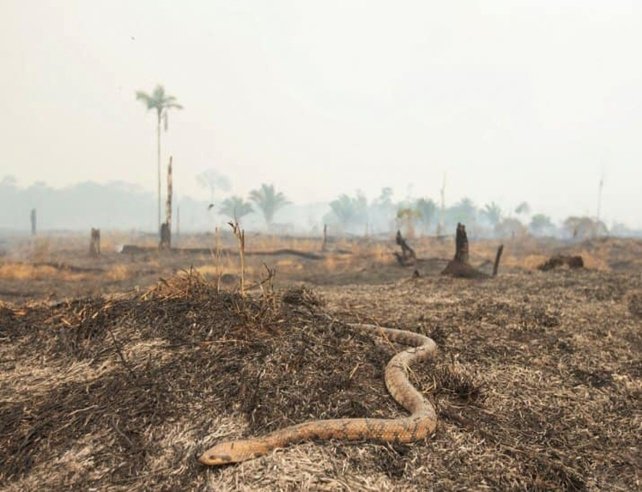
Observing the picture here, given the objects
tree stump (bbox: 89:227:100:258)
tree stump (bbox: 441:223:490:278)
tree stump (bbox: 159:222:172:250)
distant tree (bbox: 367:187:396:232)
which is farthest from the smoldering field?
distant tree (bbox: 367:187:396:232)

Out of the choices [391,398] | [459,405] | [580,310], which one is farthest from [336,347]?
[580,310]

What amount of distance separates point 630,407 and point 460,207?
13377 cm

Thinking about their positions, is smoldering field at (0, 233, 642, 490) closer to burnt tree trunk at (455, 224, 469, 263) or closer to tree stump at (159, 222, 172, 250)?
burnt tree trunk at (455, 224, 469, 263)

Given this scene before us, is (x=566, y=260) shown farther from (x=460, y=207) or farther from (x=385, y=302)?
(x=460, y=207)

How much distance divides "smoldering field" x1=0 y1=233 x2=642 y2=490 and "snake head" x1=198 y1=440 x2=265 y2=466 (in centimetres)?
7

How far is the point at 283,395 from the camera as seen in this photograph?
4.02 m

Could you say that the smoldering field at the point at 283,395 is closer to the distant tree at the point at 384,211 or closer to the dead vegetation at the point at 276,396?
the dead vegetation at the point at 276,396

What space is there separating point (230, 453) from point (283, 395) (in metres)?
0.92

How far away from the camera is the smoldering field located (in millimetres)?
3229

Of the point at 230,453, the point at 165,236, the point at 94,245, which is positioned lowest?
the point at 230,453

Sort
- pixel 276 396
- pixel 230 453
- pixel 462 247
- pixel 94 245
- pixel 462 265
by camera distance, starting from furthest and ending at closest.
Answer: pixel 94 245, pixel 462 247, pixel 462 265, pixel 276 396, pixel 230 453

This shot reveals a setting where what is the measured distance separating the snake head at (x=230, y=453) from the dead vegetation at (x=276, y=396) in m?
0.08

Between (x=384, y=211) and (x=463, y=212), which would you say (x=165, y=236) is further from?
(x=384, y=211)

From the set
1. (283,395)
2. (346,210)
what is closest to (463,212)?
(346,210)
